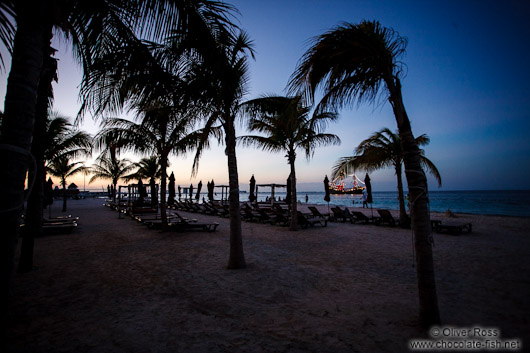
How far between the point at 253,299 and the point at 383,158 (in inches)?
439

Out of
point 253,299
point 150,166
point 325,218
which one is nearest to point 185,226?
point 253,299

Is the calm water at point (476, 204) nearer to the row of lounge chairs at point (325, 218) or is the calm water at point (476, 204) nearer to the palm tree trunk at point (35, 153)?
the row of lounge chairs at point (325, 218)

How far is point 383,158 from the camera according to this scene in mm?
12805

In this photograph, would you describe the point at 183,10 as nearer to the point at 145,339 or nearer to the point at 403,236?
the point at 145,339

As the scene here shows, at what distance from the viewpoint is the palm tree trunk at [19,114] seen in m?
1.81

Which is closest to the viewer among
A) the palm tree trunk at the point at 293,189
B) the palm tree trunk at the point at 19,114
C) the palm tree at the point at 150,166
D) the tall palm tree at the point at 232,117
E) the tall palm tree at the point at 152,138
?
the palm tree trunk at the point at 19,114

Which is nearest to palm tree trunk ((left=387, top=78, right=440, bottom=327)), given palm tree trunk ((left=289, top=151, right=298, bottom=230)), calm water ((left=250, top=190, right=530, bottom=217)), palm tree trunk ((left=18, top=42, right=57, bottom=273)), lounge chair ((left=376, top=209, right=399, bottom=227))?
palm tree trunk ((left=18, top=42, right=57, bottom=273))

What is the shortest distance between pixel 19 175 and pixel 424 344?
14.2ft

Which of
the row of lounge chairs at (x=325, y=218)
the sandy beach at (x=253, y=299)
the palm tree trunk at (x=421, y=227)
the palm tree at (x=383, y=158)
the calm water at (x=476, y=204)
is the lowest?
the calm water at (x=476, y=204)

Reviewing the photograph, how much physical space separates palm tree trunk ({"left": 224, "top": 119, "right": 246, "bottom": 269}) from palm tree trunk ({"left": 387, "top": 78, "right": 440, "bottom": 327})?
3.47 meters

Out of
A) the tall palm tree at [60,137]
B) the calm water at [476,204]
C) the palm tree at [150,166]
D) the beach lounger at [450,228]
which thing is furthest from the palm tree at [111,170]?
the calm water at [476,204]

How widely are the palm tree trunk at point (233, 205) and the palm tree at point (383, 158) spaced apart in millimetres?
8569

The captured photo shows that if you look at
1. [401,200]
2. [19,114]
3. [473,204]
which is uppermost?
[19,114]

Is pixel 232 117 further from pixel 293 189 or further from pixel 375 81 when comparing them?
pixel 293 189
